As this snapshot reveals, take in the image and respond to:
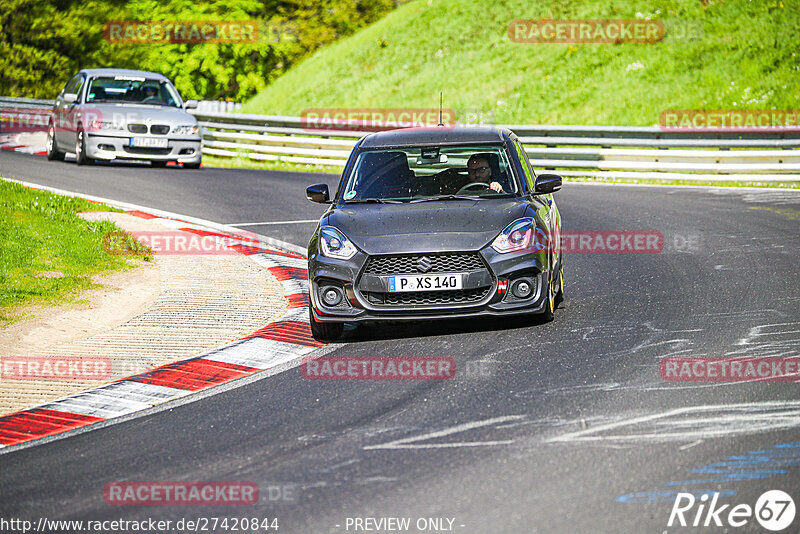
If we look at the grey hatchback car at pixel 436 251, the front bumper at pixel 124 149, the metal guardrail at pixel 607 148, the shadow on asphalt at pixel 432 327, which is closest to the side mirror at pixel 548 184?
the grey hatchback car at pixel 436 251

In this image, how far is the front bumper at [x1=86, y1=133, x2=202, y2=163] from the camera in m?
21.5

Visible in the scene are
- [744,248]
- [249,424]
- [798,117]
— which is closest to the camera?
[249,424]

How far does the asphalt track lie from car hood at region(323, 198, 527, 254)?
0.74m

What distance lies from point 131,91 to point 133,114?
1281 millimetres

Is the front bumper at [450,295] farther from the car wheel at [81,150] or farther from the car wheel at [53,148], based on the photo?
the car wheel at [53,148]

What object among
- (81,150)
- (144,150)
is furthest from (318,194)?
(81,150)

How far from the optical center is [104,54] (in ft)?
226

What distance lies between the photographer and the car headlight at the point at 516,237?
8.19m

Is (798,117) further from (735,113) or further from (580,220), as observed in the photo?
(580,220)

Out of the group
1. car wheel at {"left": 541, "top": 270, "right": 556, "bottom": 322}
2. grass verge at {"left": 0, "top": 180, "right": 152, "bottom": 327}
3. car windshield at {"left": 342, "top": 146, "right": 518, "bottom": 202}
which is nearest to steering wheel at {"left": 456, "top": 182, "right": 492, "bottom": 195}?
car windshield at {"left": 342, "top": 146, "right": 518, "bottom": 202}

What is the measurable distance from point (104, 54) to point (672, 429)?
67697 mm

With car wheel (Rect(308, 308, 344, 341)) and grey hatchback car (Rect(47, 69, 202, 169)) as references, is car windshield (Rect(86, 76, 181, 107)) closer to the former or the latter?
grey hatchback car (Rect(47, 69, 202, 169))

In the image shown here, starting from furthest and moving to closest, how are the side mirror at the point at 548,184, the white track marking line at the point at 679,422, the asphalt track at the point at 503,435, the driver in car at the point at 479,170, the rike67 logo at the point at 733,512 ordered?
the driver in car at the point at 479,170 < the side mirror at the point at 548,184 < the white track marking line at the point at 679,422 < the asphalt track at the point at 503,435 < the rike67 logo at the point at 733,512

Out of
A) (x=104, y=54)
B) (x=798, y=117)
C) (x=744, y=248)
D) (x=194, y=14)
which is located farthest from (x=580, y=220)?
(x=104, y=54)
